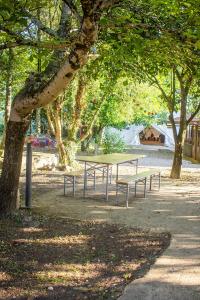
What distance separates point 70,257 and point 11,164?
2459 millimetres

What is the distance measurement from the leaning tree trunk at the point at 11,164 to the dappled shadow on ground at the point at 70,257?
45 cm

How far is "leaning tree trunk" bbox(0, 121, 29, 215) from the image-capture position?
8234mm

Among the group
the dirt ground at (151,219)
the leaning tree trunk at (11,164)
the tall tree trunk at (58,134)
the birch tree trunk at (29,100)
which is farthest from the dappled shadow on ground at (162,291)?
the tall tree trunk at (58,134)

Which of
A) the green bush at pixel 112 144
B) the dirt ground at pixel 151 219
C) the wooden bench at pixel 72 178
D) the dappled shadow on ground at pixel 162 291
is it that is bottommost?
the dappled shadow on ground at pixel 162 291

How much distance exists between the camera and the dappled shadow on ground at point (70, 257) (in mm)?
5449

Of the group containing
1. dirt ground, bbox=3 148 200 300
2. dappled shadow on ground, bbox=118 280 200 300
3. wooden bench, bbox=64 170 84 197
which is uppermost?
wooden bench, bbox=64 170 84 197

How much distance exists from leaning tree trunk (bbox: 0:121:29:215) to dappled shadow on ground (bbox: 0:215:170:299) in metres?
0.45

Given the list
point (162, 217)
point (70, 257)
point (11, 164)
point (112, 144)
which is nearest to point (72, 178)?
point (162, 217)

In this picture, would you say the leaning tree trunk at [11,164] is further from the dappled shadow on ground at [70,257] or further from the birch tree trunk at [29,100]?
the dappled shadow on ground at [70,257]

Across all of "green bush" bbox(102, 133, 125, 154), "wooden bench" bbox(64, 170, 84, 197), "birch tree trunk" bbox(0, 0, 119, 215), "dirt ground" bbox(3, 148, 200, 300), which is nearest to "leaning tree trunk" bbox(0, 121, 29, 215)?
"birch tree trunk" bbox(0, 0, 119, 215)

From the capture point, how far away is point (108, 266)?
6332 millimetres

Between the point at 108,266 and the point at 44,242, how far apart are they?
1.32m

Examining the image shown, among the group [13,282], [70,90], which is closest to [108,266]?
[13,282]

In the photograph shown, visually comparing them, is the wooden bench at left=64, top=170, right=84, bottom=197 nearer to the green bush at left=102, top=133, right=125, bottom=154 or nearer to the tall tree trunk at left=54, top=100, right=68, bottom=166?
the tall tree trunk at left=54, top=100, right=68, bottom=166
